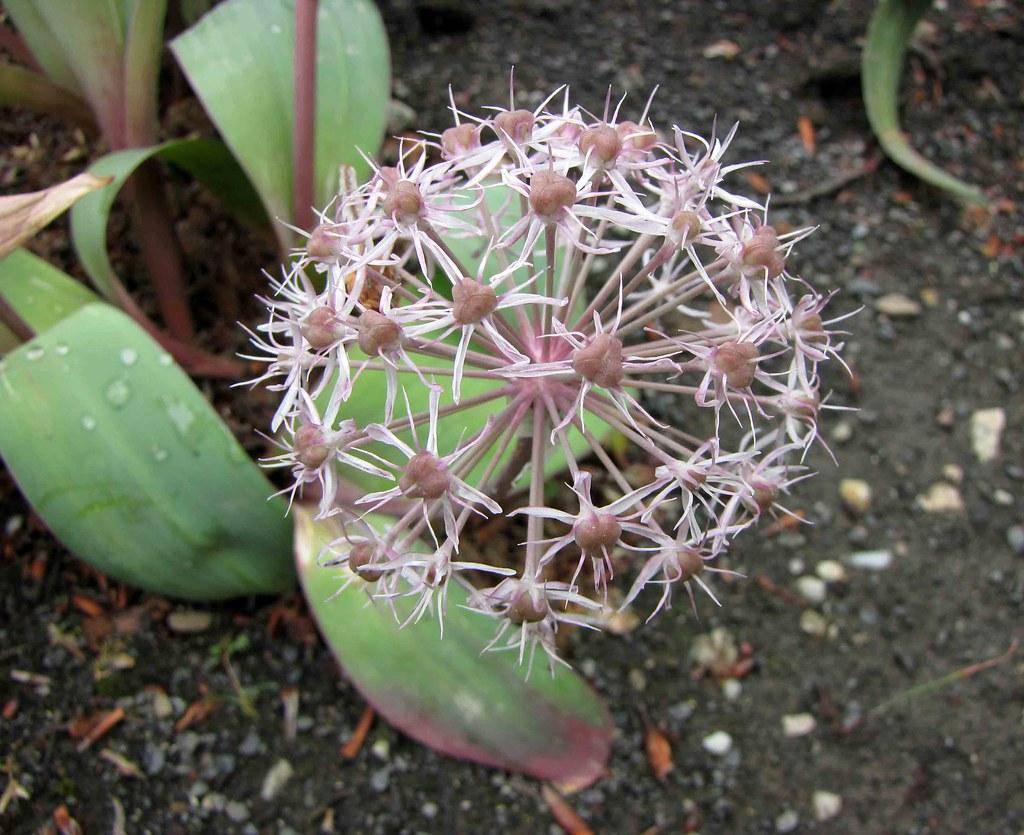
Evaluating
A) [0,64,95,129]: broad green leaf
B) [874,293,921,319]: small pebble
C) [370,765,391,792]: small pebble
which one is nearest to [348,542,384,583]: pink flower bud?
[370,765,391,792]: small pebble

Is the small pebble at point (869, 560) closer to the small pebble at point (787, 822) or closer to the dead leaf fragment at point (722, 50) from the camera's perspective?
the small pebble at point (787, 822)

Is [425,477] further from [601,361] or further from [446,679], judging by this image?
[446,679]

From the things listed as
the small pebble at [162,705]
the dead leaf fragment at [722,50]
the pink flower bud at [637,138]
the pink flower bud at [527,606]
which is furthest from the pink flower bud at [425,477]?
the dead leaf fragment at [722,50]

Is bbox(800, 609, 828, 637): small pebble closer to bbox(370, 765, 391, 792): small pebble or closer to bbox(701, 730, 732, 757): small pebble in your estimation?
bbox(701, 730, 732, 757): small pebble

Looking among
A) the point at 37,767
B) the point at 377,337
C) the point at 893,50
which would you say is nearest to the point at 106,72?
the point at 377,337

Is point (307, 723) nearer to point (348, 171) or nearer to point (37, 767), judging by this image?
point (37, 767)
